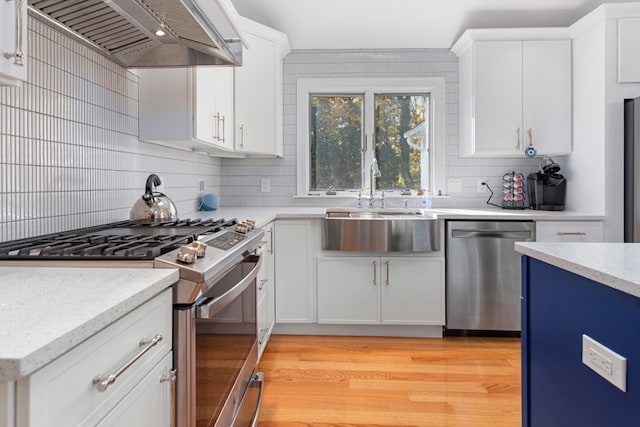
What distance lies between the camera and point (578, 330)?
3.29ft

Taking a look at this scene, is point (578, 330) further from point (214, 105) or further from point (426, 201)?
point (426, 201)

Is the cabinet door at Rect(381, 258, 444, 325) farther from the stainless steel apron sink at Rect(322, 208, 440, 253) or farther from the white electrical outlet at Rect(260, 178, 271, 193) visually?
the white electrical outlet at Rect(260, 178, 271, 193)

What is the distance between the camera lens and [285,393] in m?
2.04

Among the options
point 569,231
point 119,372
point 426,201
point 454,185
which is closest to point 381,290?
point 426,201

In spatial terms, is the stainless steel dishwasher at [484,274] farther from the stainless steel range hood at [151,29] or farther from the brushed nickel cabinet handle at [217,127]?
the stainless steel range hood at [151,29]

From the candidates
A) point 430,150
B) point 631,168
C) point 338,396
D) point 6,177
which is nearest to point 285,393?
point 338,396

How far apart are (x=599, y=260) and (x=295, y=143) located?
2.66 metres

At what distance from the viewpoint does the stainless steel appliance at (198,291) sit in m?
0.95

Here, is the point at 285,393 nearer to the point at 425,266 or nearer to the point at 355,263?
the point at 355,263

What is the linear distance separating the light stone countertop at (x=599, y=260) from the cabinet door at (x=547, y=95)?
1.94 meters

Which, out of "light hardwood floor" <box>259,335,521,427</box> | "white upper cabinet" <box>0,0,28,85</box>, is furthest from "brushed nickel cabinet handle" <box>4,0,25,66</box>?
"light hardwood floor" <box>259,335,521,427</box>

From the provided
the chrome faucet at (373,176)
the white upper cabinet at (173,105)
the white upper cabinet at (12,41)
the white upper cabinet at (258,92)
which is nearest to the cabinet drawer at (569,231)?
the chrome faucet at (373,176)

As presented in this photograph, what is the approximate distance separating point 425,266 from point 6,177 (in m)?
2.31

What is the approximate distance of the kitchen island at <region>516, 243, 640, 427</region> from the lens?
82 centimetres
